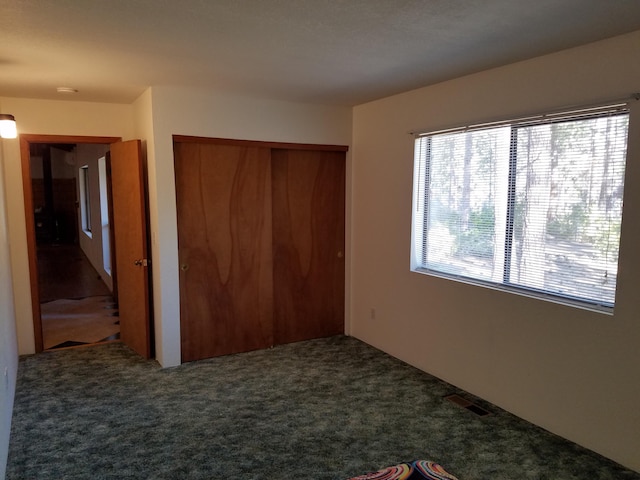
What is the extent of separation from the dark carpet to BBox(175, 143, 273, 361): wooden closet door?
1.11 ft

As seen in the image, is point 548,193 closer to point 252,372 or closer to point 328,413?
point 328,413

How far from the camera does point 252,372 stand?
3.92m

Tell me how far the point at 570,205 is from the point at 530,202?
0.89 ft

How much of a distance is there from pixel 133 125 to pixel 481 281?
3.48 meters

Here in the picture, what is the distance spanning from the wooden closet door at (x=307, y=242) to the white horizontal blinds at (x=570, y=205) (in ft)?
6.58

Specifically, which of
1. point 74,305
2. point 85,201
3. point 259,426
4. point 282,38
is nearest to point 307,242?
point 259,426

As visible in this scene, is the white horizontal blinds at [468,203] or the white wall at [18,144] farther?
the white wall at [18,144]

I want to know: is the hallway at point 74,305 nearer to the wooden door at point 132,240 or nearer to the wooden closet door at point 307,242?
the wooden door at point 132,240

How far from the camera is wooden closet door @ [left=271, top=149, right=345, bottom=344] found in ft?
15.0

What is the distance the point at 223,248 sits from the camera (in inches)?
168

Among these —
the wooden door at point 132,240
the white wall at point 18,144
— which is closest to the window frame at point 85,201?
the white wall at point 18,144

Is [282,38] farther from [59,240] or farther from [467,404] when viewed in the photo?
[59,240]

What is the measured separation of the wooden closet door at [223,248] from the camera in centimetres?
410

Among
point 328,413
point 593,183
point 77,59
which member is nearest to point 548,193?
point 593,183
